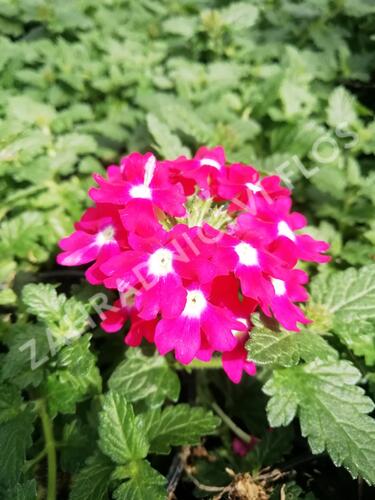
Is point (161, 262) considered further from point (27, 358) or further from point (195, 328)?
point (27, 358)

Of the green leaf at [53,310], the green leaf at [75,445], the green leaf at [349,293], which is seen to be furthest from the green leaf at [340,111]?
the green leaf at [75,445]

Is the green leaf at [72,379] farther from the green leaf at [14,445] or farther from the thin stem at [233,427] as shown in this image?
the thin stem at [233,427]

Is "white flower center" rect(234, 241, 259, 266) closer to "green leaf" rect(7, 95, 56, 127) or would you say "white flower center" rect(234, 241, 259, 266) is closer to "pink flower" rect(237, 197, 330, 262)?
"pink flower" rect(237, 197, 330, 262)

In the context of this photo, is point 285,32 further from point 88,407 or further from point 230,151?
point 88,407

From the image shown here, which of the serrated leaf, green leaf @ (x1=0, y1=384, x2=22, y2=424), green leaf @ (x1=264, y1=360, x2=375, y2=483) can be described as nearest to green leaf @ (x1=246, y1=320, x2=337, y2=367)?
the serrated leaf

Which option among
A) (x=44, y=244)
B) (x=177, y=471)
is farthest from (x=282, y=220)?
(x=44, y=244)
